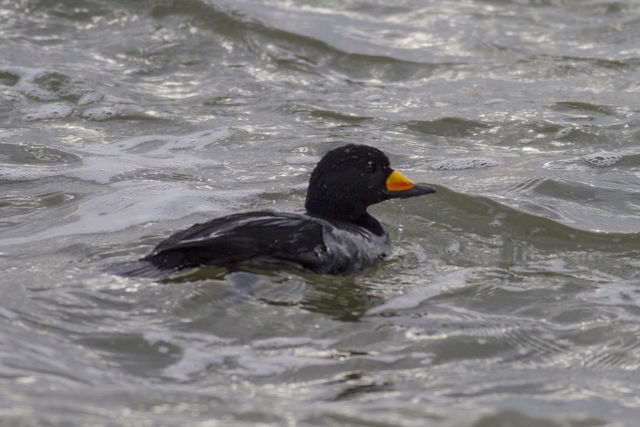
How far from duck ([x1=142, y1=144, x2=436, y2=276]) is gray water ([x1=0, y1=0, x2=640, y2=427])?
0.13 m

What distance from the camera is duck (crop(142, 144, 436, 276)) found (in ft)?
18.1

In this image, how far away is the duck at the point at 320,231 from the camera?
551cm

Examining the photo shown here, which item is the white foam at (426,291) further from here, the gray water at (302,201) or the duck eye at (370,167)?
the duck eye at (370,167)

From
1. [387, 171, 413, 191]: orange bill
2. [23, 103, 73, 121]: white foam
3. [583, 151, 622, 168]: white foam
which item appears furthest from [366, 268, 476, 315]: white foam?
[23, 103, 73, 121]: white foam

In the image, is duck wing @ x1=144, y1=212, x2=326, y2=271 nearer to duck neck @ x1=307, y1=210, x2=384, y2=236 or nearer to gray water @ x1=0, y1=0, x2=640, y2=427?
gray water @ x1=0, y1=0, x2=640, y2=427

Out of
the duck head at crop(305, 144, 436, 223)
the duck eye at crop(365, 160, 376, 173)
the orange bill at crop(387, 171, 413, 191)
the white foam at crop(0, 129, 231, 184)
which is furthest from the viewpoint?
the white foam at crop(0, 129, 231, 184)

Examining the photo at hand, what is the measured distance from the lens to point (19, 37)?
1213cm

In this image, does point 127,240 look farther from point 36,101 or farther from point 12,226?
point 36,101

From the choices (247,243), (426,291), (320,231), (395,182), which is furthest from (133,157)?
(426,291)

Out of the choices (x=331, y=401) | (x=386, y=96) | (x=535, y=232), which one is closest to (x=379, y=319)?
(x=331, y=401)

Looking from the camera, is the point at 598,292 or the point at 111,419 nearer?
the point at 111,419

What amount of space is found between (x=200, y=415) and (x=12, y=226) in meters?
3.80

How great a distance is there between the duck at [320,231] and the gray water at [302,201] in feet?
0.43

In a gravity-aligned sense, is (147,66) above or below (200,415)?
above
